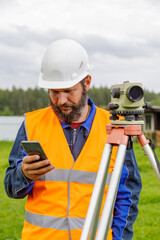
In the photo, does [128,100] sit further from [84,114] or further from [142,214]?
[142,214]

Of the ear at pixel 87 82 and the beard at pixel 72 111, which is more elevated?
the ear at pixel 87 82

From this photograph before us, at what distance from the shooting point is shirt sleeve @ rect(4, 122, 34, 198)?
7.12 feet

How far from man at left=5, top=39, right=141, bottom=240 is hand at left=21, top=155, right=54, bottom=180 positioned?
0.26ft

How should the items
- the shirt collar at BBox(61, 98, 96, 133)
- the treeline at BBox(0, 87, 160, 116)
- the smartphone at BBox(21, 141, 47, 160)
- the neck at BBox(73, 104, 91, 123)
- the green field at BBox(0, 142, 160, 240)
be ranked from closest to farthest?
the smartphone at BBox(21, 141, 47, 160) < the shirt collar at BBox(61, 98, 96, 133) < the neck at BBox(73, 104, 91, 123) < the green field at BBox(0, 142, 160, 240) < the treeline at BBox(0, 87, 160, 116)

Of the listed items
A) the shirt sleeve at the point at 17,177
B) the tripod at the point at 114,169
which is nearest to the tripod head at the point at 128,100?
the tripod at the point at 114,169

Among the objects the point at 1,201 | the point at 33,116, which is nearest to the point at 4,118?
the point at 1,201

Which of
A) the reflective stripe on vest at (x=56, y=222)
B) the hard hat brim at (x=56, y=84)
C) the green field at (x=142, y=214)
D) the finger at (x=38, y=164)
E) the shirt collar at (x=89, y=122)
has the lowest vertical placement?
the green field at (x=142, y=214)

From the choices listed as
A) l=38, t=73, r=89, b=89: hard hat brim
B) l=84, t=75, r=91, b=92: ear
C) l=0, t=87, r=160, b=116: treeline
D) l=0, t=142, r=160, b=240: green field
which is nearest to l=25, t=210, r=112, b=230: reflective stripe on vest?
l=38, t=73, r=89, b=89: hard hat brim

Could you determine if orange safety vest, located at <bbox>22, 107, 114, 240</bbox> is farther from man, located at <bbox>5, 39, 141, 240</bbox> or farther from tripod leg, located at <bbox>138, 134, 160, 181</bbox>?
tripod leg, located at <bbox>138, 134, 160, 181</bbox>

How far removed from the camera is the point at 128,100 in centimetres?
186

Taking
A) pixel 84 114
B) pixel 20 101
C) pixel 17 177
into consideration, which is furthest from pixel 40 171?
pixel 20 101

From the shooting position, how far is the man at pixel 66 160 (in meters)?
2.22

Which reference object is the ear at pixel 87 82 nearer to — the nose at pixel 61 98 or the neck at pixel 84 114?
the neck at pixel 84 114

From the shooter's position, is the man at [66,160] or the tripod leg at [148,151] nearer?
the tripod leg at [148,151]
